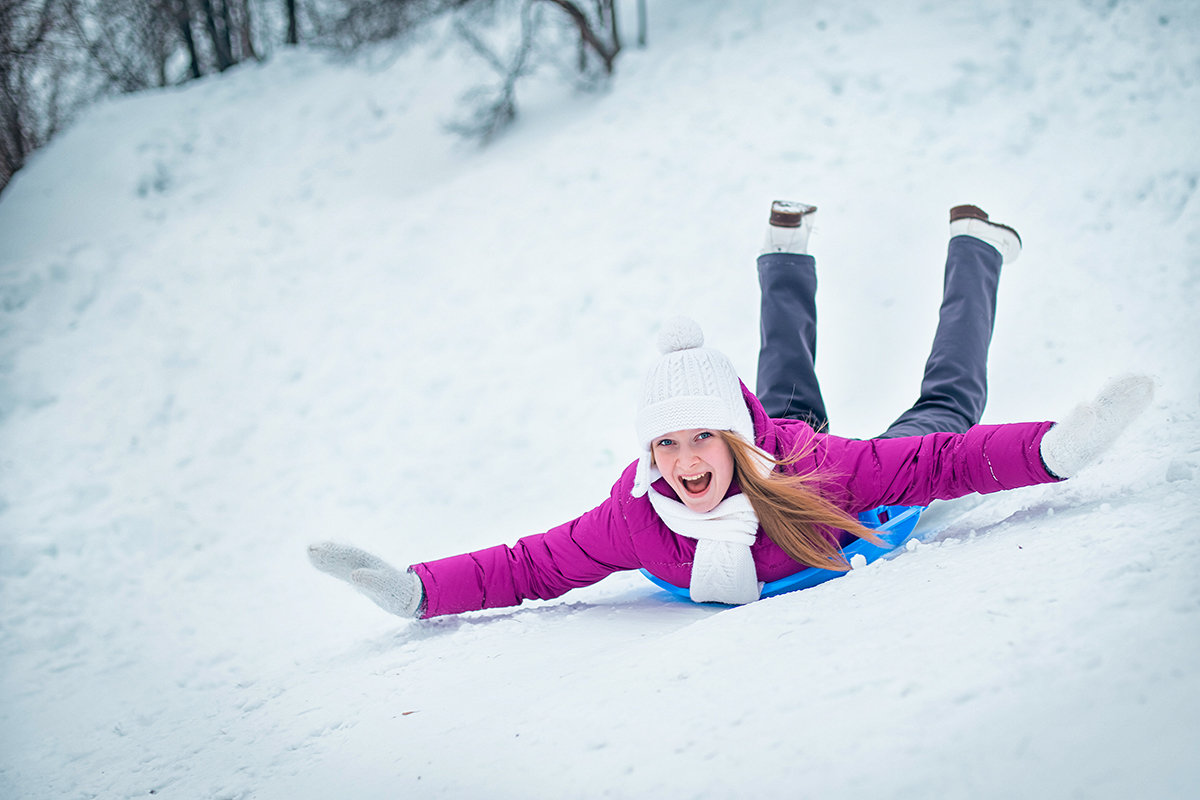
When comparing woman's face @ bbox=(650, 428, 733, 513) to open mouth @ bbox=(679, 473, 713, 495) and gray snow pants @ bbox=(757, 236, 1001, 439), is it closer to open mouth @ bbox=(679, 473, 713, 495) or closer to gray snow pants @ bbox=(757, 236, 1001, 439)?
open mouth @ bbox=(679, 473, 713, 495)

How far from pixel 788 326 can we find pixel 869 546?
0.98 m

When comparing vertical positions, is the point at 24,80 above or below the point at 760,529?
above

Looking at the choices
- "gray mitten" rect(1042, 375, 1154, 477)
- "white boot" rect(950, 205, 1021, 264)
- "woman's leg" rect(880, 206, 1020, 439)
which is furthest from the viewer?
"white boot" rect(950, 205, 1021, 264)

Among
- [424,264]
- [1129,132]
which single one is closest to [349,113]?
[424,264]

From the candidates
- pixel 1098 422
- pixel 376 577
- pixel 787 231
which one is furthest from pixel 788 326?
pixel 376 577

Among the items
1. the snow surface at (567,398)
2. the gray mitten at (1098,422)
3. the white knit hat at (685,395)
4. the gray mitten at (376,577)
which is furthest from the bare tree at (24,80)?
the gray mitten at (1098,422)

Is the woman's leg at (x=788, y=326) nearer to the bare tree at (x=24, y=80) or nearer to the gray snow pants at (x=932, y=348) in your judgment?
the gray snow pants at (x=932, y=348)

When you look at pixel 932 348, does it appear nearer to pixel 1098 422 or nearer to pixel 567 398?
pixel 1098 422

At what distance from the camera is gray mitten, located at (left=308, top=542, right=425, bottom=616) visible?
2145 millimetres

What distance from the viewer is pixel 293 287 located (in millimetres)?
5000

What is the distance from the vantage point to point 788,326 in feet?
9.41

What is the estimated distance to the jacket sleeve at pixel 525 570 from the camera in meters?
2.19

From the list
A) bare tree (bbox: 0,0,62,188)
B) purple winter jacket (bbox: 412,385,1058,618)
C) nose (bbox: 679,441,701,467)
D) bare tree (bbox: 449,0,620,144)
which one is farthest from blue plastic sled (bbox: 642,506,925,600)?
bare tree (bbox: 0,0,62,188)

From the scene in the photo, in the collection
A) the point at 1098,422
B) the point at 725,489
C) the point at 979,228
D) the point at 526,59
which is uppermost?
the point at 526,59
